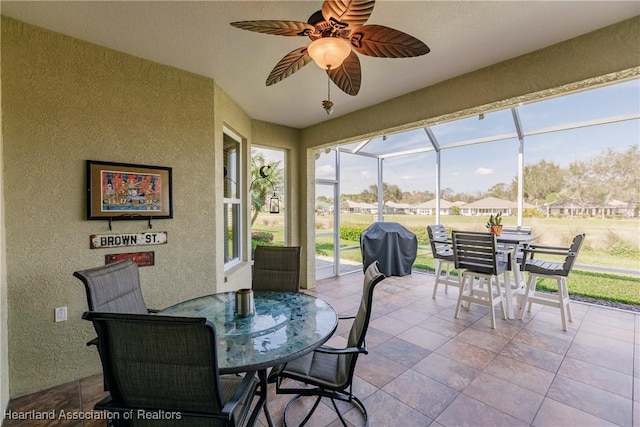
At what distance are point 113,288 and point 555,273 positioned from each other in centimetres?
423

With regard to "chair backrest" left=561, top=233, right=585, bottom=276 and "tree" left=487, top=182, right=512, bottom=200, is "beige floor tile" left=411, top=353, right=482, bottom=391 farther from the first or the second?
"tree" left=487, top=182, right=512, bottom=200

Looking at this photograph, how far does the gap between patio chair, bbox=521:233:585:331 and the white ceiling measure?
2.20 m

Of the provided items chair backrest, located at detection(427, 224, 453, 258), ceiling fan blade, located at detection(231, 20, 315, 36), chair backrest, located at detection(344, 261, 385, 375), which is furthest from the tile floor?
ceiling fan blade, located at detection(231, 20, 315, 36)

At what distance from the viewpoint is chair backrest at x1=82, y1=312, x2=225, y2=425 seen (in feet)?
3.40

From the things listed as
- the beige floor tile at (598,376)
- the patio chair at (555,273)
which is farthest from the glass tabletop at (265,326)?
the patio chair at (555,273)

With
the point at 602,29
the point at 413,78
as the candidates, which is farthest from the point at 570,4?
the point at 413,78

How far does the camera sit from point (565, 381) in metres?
2.21

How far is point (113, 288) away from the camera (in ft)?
Result: 5.86

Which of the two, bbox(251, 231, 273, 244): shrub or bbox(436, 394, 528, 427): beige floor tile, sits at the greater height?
bbox(251, 231, 273, 244): shrub

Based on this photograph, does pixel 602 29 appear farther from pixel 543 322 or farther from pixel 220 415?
pixel 220 415

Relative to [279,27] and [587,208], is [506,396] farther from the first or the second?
[587,208]

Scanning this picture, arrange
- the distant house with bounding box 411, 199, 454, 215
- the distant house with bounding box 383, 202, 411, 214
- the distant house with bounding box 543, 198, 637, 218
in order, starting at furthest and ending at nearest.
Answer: the distant house with bounding box 383, 202, 411, 214
the distant house with bounding box 411, 199, 454, 215
the distant house with bounding box 543, 198, 637, 218

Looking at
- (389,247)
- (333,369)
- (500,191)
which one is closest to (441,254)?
(389,247)

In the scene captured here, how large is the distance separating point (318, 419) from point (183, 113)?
285 cm
